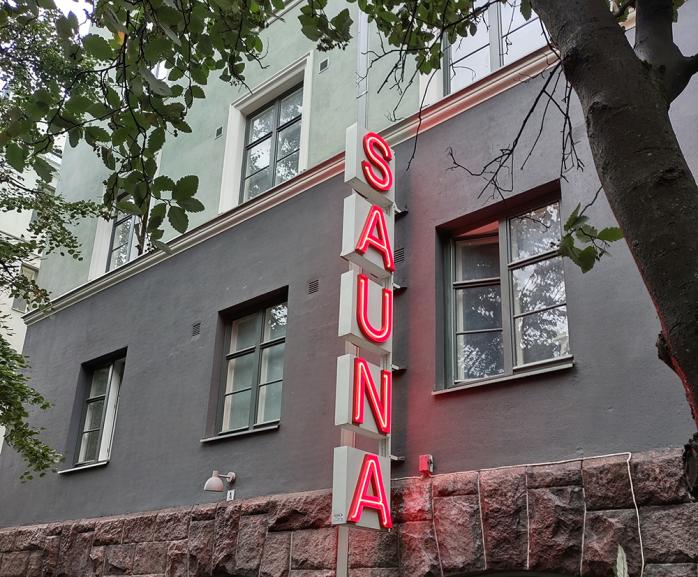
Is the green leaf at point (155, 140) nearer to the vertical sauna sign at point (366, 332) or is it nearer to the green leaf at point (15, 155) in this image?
the green leaf at point (15, 155)

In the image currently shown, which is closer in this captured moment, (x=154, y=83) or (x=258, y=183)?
(x=154, y=83)

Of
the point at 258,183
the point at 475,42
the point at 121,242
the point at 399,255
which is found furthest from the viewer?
the point at 121,242

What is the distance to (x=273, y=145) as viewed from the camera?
11414 millimetres

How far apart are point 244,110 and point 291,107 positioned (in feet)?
3.18

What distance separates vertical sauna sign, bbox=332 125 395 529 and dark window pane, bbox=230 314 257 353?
2.22 meters

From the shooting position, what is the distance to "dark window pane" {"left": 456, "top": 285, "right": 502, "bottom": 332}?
25.3 feet

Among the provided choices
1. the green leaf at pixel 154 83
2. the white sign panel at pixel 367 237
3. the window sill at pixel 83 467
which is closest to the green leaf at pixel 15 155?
the green leaf at pixel 154 83

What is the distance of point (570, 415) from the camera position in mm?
6551

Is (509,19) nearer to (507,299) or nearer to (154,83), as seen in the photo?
(507,299)

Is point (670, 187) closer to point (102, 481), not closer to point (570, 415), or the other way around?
point (570, 415)

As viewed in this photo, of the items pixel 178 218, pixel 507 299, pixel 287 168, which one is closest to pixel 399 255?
pixel 507 299

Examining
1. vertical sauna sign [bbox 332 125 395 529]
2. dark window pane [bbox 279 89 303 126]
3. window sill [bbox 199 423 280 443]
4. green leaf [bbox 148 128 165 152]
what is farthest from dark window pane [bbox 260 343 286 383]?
green leaf [bbox 148 128 165 152]

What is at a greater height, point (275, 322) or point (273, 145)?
point (273, 145)

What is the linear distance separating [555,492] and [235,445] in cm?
410
